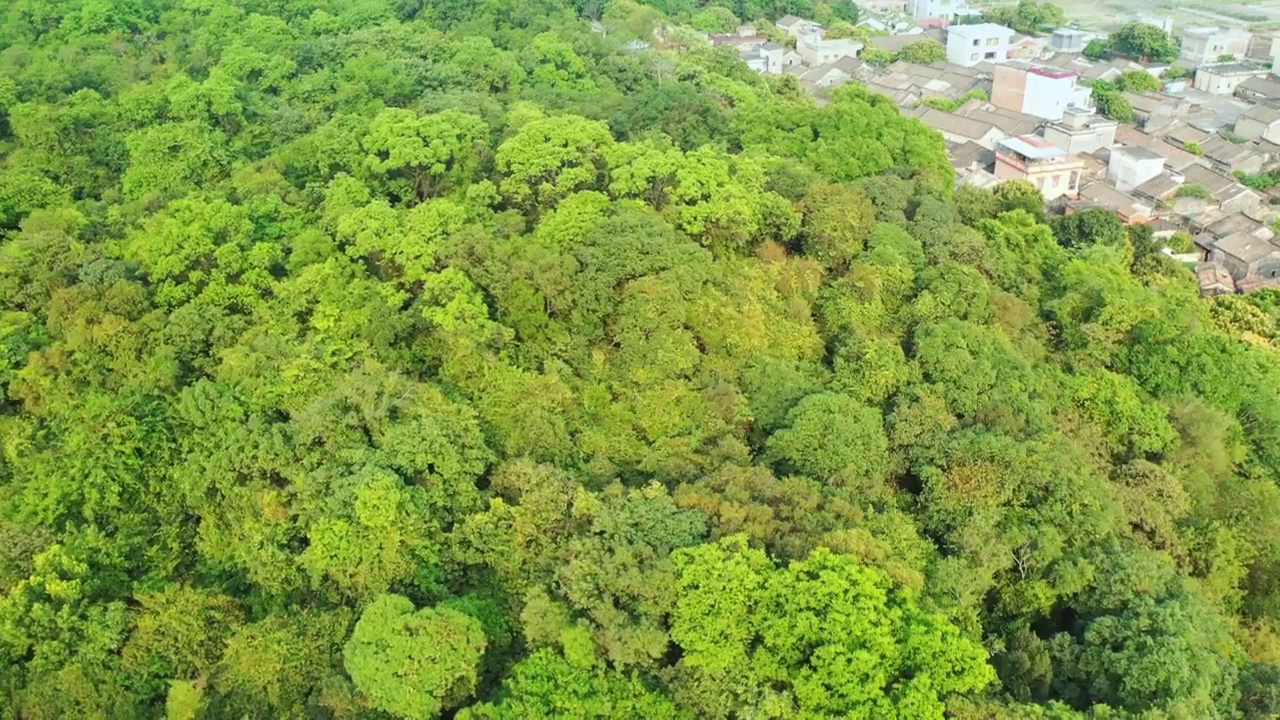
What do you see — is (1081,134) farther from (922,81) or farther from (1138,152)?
(922,81)

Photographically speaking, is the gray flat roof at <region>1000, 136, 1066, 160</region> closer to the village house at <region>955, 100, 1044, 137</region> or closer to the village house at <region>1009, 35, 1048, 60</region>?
the village house at <region>955, 100, 1044, 137</region>

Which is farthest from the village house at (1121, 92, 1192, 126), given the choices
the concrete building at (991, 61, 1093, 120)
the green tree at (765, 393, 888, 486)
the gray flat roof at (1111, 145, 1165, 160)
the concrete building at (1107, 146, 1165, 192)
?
the green tree at (765, 393, 888, 486)

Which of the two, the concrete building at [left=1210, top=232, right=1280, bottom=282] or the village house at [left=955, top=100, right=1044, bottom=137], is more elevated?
the village house at [left=955, top=100, right=1044, bottom=137]

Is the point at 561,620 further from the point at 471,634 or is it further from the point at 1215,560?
the point at 1215,560

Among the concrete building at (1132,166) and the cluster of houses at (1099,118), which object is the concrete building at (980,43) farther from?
the concrete building at (1132,166)

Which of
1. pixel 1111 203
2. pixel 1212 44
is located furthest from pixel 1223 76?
pixel 1111 203

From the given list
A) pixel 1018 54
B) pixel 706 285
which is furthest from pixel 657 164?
pixel 1018 54

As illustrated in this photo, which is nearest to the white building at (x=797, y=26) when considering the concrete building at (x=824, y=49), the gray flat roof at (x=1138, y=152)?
the concrete building at (x=824, y=49)
